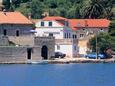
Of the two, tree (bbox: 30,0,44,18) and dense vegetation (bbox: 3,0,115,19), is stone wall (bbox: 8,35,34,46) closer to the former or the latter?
dense vegetation (bbox: 3,0,115,19)

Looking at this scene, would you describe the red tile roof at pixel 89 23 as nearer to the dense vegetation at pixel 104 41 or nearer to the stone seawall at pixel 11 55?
the dense vegetation at pixel 104 41

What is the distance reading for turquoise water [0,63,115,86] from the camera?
235ft

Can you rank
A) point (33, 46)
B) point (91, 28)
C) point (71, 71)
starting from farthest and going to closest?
point (91, 28), point (33, 46), point (71, 71)

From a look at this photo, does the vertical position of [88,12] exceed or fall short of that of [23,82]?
it exceeds it

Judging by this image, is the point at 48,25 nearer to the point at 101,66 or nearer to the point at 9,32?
the point at 9,32

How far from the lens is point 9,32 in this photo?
10438cm

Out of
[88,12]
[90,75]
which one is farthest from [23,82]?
[88,12]

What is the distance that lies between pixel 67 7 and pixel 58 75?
6705cm

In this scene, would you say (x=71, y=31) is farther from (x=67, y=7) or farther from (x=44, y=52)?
(x=67, y=7)

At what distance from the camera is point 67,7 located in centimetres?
14662

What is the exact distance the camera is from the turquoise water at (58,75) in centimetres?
7150

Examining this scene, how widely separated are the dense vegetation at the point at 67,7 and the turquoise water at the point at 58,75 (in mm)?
40076

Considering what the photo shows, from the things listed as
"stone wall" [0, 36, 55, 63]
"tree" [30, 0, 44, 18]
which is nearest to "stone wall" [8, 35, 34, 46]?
"stone wall" [0, 36, 55, 63]

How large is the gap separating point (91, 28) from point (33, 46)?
1050 inches
